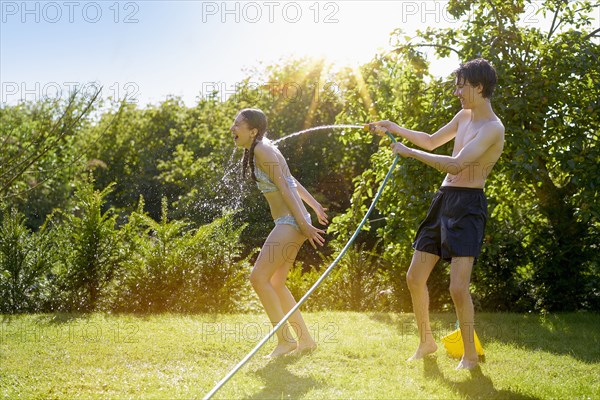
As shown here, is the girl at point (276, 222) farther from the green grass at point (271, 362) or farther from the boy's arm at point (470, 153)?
the boy's arm at point (470, 153)

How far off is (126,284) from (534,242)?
5503mm

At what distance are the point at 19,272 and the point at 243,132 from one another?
5227mm

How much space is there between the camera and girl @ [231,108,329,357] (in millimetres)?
5148

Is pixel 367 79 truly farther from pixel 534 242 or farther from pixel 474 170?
pixel 474 170

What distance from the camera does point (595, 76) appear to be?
8.39 metres

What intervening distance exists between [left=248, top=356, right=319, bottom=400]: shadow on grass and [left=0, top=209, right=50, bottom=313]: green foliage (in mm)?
5133

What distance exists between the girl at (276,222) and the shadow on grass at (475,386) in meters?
1.14

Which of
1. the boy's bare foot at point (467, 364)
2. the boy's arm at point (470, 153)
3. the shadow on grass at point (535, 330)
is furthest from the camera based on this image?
the shadow on grass at point (535, 330)

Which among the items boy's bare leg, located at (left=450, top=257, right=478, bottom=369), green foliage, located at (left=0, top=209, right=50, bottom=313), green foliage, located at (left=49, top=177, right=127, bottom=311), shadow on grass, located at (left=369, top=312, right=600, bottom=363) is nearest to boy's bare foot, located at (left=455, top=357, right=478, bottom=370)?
boy's bare leg, located at (left=450, top=257, right=478, bottom=369)

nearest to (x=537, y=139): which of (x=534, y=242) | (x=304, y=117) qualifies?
(x=534, y=242)

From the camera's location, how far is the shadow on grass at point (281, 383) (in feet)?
14.2

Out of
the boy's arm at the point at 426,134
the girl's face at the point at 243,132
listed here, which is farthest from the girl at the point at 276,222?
the boy's arm at the point at 426,134

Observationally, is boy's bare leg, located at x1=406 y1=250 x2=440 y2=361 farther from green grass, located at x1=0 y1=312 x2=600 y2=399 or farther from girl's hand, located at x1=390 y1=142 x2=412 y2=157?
girl's hand, located at x1=390 y1=142 x2=412 y2=157

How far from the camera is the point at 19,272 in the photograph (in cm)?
907
